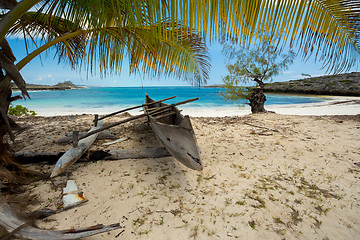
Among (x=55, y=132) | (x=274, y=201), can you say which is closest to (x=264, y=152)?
(x=274, y=201)

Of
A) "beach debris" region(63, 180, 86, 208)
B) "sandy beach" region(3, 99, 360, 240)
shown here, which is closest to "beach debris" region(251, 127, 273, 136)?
"sandy beach" region(3, 99, 360, 240)

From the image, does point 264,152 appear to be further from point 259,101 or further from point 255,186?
point 259,101

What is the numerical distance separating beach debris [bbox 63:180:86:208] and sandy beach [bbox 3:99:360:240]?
7cm

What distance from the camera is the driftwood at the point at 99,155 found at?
282 centimetres

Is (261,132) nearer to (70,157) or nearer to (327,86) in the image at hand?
(70,157)

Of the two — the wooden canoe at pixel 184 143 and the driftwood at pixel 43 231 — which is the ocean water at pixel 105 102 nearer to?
the wooden canoe at pixel 184 143

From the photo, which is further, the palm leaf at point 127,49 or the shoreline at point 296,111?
the shoreline at point 296,111

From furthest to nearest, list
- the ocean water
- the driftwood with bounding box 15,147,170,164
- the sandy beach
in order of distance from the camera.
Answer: the ocean water
the driftwood with bounding box 15,147,170,164
the sandy beach

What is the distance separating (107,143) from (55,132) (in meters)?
1.73

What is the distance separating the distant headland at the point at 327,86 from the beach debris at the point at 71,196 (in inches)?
689

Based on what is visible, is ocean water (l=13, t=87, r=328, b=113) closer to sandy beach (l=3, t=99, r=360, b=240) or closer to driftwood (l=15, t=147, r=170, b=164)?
sandy beach (l=3, t=99, r=360, b=240)

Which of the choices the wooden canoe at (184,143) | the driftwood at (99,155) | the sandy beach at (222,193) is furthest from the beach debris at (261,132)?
the wooden canoe at (184,143)

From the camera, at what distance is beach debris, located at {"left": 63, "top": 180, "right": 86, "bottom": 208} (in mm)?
1941

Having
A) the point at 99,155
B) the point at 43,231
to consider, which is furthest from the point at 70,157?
the point at 43,231
